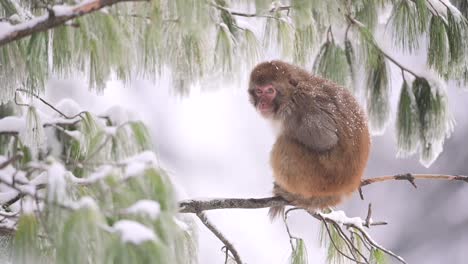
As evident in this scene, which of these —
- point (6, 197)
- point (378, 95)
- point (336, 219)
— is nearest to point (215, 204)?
point (336, 219)

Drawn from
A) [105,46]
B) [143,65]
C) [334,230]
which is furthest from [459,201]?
[105,46]

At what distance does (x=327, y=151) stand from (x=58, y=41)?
3.41 ft

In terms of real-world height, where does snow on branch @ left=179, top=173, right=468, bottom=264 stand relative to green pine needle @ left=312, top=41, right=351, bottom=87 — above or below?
below

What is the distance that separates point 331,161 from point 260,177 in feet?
11.9

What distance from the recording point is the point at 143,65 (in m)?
1.94

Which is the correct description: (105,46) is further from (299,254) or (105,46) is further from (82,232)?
(299,254)

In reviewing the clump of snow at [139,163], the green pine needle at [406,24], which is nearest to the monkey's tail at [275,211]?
the green pine needle at [406,24]

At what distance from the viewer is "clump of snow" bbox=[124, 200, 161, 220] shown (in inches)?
45.0

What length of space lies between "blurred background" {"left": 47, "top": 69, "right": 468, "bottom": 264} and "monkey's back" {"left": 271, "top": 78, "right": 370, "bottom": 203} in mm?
2961

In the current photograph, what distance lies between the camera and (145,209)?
1.14m

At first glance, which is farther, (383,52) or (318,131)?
(383,52)

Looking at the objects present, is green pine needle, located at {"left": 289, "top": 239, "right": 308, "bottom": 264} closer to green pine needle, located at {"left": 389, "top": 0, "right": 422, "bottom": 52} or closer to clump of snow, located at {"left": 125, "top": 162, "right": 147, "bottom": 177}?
green pine needle, located at {"left": 389, "top": 0, "right": 422, "bottom": 52}

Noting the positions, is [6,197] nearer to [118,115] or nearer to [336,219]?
[118,115]

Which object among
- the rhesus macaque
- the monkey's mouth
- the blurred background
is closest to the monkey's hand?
the rhesus macaque
